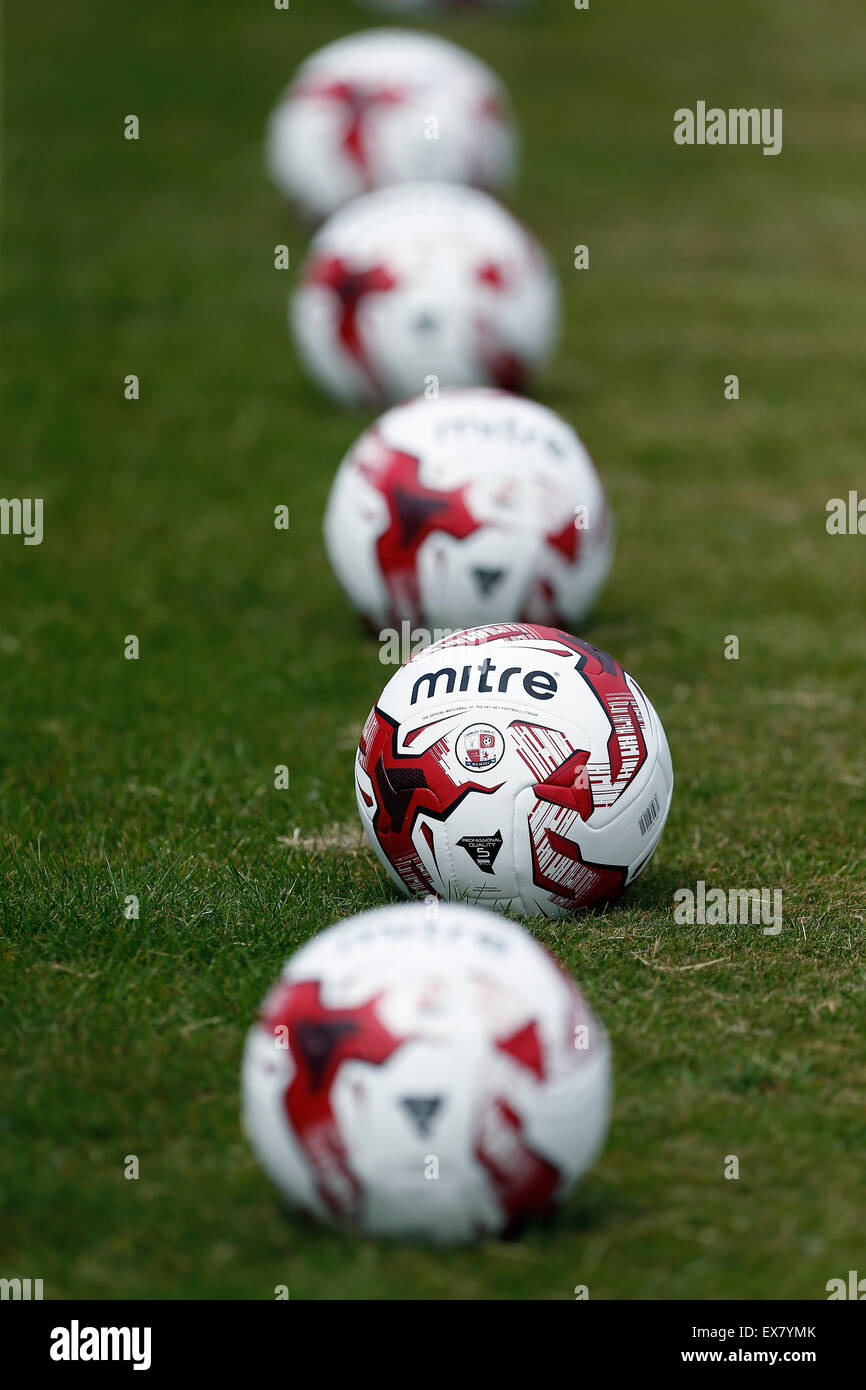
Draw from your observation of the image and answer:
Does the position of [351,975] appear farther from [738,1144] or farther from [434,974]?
[738,1144]

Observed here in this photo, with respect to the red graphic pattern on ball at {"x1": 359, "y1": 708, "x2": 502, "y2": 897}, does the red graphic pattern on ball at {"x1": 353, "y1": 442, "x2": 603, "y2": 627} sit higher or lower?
higher

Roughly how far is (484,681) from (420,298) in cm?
626

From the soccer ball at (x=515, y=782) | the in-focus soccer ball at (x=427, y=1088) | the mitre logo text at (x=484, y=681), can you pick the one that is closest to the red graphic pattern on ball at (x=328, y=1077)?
the in-focus soccer ball at (x=427, y=1088)

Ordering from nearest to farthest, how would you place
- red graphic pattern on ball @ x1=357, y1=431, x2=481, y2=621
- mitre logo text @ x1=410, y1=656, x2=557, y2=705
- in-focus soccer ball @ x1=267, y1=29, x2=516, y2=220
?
mitre logo text @ x1=410, y1=656, x2=557, y2=705 → red graphic pattern on ball @ x1=357, y1=431, x2=481, y2=621 → in-focus soccer ball @ x1=267, y1=29, x2=516, y2=220

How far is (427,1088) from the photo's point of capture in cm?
418

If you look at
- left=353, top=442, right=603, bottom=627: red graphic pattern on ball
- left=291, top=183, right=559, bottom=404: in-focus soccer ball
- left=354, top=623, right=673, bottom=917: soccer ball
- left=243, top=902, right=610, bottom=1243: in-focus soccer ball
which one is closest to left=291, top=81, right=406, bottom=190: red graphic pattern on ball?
left=291, top=183, right=559, bottom=404: in-focus soccer ball

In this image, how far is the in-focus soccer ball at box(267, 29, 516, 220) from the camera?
16250 mm

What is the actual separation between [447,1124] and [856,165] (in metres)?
18.9

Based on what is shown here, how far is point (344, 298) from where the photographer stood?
12172mm

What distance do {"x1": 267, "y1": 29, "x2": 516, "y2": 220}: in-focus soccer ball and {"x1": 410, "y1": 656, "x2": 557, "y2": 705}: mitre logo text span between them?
11.0m

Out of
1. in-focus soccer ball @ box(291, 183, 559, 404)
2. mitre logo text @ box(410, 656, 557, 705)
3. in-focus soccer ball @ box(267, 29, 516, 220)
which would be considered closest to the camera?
mitre logo text @ box(410, 656, 557, 705)

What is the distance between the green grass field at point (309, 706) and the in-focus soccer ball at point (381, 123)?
1.00m

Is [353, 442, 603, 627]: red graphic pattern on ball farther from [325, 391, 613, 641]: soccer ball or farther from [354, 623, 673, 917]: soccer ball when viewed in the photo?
[354, 623, 673, 917]: soccer ball

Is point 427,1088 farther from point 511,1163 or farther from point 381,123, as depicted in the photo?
point 381,123
